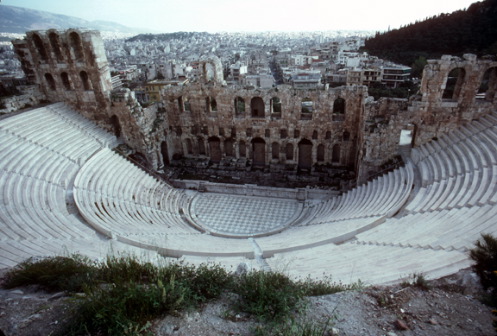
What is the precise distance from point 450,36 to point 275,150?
59.2 metres

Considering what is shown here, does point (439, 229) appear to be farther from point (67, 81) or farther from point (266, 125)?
point (67, 81)

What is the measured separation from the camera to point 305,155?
23.7m

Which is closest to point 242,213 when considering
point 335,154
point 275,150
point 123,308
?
point 275,150

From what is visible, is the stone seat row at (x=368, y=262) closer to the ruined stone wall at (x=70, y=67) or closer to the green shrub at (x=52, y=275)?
the green shrub at (x=52, y=275)

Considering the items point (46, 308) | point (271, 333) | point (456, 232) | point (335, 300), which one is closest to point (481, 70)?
point (456, 232)

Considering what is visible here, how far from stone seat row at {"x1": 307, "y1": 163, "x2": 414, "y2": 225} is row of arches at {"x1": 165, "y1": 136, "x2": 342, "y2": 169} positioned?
4.99 metres

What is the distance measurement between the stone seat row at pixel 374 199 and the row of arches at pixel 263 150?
16.4 feet

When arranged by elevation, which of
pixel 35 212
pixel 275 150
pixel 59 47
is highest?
pixel 59 47

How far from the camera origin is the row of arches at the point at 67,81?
22062mm

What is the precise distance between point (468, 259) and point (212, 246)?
31.4 feet

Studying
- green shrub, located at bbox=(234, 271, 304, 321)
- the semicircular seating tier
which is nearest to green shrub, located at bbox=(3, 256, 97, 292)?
the semicircular seating tier

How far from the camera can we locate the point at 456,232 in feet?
32.3

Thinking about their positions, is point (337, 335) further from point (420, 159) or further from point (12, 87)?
point (12, 87)

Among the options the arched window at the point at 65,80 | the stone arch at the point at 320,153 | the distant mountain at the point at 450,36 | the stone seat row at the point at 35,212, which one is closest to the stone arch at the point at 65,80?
the arched window at the point at 65,80
